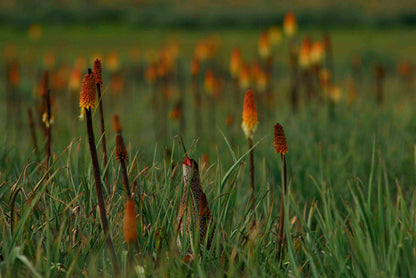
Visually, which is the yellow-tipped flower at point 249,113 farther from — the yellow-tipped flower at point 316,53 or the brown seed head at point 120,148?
the yellow-tipped flower at point 316,53

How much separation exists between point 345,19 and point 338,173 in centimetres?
1165

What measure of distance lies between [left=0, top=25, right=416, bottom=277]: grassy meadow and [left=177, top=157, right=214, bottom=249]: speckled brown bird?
0.04m

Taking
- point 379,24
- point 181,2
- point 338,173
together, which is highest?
point 181,2

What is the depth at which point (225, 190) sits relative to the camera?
2279 mm

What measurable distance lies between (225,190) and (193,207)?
0.58 m

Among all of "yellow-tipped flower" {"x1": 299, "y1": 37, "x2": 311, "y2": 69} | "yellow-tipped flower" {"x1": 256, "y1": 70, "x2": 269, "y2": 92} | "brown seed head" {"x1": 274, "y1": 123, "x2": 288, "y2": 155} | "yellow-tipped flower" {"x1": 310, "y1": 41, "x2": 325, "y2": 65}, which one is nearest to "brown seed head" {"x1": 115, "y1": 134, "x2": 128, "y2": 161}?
"brown seed head" {"x1": 274, "y1": 123, "x2": 288, "y2": 155}

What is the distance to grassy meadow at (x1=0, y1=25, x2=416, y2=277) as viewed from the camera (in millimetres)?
1514

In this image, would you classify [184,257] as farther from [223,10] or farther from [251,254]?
[223,10]

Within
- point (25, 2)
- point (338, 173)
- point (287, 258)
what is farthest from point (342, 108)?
point (25, 2)

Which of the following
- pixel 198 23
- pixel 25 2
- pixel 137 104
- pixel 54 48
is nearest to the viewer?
pixel 137 104

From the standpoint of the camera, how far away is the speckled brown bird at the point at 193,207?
1.61 m

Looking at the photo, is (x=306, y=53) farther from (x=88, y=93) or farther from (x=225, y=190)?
(x=88, y=93)

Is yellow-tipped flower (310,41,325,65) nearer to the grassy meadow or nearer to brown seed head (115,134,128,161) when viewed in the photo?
the grassy meadow

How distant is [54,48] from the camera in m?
11.7
